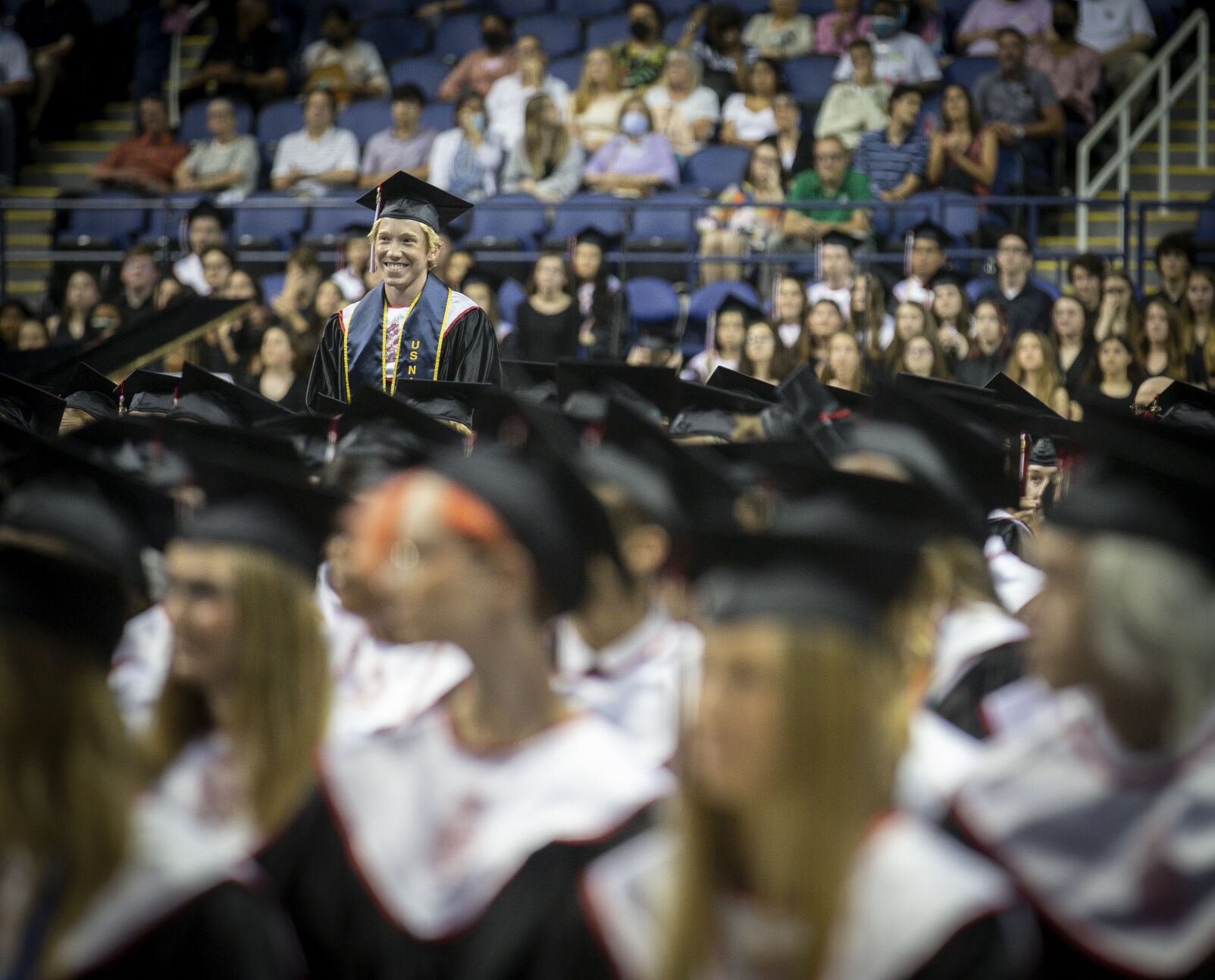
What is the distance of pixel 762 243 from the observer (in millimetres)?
10727

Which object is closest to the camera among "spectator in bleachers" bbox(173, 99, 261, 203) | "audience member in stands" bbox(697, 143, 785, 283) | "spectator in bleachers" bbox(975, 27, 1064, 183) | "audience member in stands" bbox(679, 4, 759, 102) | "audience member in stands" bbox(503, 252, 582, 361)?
"audience member in stands" bbox(503, 252, 582, 361)

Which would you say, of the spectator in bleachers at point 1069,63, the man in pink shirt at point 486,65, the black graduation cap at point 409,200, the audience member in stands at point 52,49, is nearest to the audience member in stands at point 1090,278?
the spectator in bleachers at point 1069,63

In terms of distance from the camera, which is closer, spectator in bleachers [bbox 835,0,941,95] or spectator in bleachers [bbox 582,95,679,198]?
spectator in bleachers [bbox 582,95,679,198]

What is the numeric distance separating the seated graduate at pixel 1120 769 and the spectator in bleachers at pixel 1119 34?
34.3 ft

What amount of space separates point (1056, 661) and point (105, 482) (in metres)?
1.77

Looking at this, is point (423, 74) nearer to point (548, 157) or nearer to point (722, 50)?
point (548, 157)

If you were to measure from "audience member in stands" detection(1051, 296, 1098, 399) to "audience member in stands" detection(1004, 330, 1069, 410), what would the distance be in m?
0.68

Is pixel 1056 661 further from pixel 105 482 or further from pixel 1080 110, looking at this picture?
pixel 1080 110

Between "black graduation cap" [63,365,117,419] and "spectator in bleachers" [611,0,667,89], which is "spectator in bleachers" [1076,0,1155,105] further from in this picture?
"black graduation cap" [63,365,117,419]

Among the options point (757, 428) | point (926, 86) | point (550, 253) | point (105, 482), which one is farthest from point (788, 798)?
point (926, 86)

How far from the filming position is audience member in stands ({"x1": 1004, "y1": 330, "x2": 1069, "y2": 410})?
8.23m

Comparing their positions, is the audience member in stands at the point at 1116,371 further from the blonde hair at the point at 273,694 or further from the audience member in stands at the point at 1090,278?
the blonde hair at the point at 273,694

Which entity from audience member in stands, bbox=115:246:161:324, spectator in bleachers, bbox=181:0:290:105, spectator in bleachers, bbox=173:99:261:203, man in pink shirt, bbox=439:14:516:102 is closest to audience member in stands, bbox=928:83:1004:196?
man in pink shirt, bbox=439:14:516:102

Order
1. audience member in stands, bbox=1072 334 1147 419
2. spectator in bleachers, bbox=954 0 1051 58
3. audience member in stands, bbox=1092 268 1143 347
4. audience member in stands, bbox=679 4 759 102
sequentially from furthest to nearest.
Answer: audience member in stands, bbox=679 4 759 102
spectator in bleachers, bbox=954 0 1051 58
audience member in stands, bbox=1092 268 1143 347
audience member in stands, bbox=1072 334 1147 419
